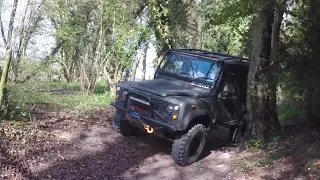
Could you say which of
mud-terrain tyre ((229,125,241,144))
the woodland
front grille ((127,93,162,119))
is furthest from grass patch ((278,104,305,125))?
front grille ((127,93,162,119))

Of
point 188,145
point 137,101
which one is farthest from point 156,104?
point 188,145

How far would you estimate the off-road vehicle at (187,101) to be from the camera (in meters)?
6.84

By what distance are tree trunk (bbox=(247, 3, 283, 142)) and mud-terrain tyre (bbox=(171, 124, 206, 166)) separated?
1.44 meters

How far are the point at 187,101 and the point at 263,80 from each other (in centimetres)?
196

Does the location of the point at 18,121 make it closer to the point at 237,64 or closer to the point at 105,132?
the point at 105,132

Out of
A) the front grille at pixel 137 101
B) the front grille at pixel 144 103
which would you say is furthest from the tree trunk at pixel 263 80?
the front grille at pixel 137 101

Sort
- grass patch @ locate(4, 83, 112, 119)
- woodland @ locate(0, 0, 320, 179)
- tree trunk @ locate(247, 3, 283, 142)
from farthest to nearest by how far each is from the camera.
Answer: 1. tree trunk @ locate(247, 3, 283, 142)
2. grass patch @ locate(4, 83, 112, 119)
3. woodland @ locate(0, 0, 320, 179)

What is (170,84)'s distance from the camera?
25.3 feet

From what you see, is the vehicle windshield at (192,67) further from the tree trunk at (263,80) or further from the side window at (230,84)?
the tree trunk at (263,80)

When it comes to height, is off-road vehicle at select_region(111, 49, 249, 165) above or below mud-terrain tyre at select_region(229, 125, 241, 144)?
above

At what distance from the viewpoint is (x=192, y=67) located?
8.23 m

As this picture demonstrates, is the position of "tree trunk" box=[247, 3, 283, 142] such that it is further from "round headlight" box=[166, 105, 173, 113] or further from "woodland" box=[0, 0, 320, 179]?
"round headlight" box=[166, 105, 173, 113]

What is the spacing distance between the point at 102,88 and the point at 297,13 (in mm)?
10599

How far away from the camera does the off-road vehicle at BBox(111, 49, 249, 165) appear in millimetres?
6836
